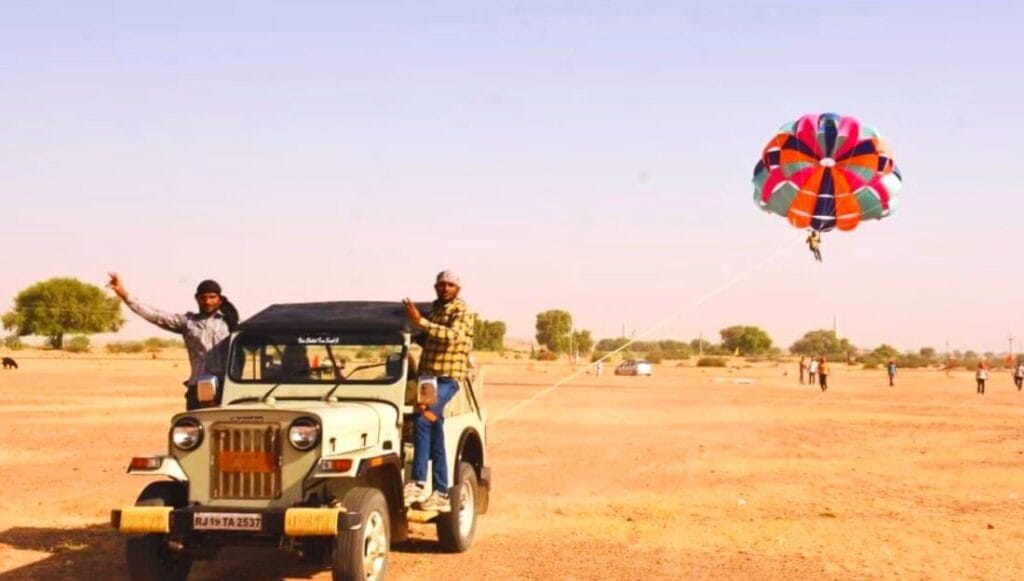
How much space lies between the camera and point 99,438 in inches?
918

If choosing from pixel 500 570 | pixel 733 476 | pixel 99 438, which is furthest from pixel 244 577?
pixel 99 438

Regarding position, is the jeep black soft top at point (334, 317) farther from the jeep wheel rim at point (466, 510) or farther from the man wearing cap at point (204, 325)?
the jeep wheel rim at point (466, 510)

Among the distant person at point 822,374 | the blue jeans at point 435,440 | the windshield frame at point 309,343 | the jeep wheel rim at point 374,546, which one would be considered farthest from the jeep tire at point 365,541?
the distant person at point 822,374

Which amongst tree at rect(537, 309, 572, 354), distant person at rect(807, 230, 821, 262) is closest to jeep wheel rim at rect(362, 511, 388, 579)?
distant person at rect(807, 230, 821, 262)

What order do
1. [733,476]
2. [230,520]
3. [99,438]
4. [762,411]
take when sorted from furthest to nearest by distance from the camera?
[762,411]
[99,438]
[733,476]
[230,520]

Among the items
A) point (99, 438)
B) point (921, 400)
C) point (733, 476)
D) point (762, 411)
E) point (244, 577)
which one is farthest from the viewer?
point (921, 400)

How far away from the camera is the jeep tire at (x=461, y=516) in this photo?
34.9 feet

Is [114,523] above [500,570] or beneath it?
above

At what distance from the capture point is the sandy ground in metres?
10.7

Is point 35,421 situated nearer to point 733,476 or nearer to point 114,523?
point 733,476

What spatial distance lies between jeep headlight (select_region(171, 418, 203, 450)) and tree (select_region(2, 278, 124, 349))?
412 ft

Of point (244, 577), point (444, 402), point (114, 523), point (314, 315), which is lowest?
point (244, 577)

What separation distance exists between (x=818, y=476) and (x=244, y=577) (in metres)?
10.7

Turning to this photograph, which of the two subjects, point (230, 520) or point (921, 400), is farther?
point (921, 400)
